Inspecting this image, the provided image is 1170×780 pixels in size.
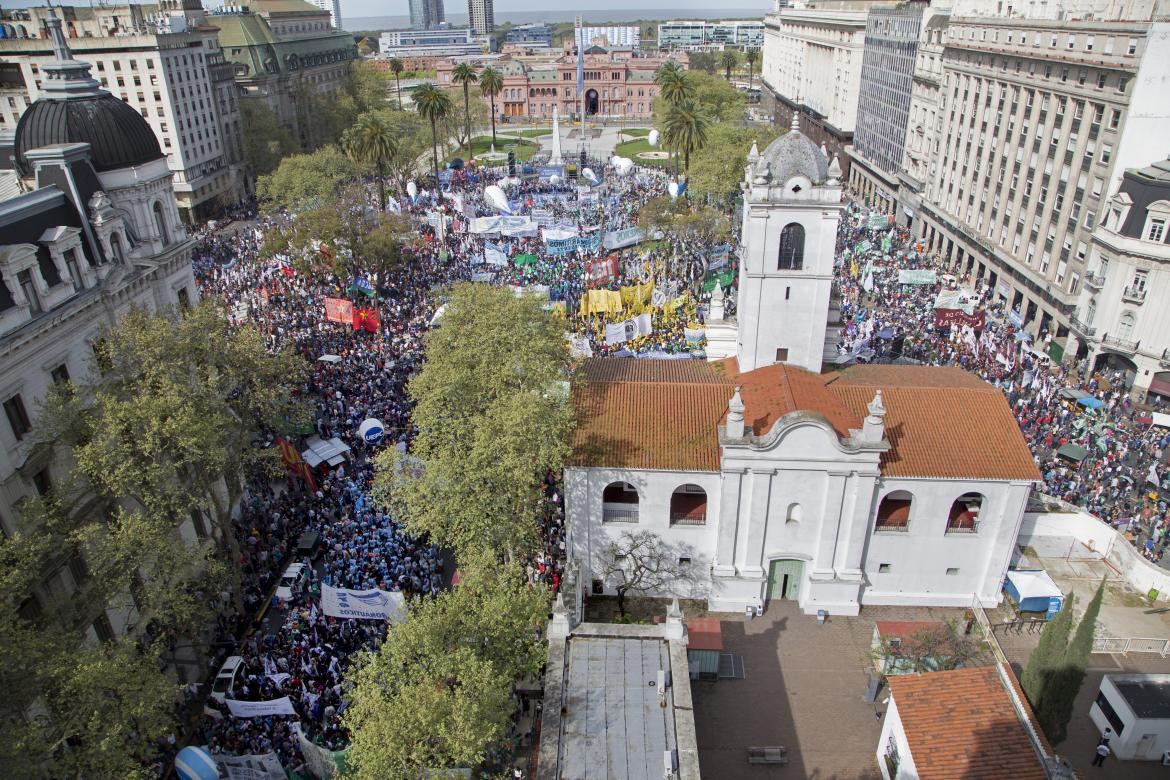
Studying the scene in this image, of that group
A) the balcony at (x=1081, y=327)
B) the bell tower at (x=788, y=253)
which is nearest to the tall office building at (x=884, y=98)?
the balcony at (x=1081, y=327)

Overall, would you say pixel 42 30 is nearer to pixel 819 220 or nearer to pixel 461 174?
pixel 461 174

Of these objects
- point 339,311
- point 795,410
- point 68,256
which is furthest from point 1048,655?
point 339,311

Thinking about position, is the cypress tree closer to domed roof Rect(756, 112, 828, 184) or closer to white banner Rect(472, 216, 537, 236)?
domed roof Rect(756, 112, 828, 184)

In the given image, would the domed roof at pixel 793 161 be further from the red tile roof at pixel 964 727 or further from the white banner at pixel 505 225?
the white banner at pixel 505 225

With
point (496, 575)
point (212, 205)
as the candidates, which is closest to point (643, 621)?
point (496, 575)

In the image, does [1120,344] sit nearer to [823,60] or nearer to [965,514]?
[965,514]

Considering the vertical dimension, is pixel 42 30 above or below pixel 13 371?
above
